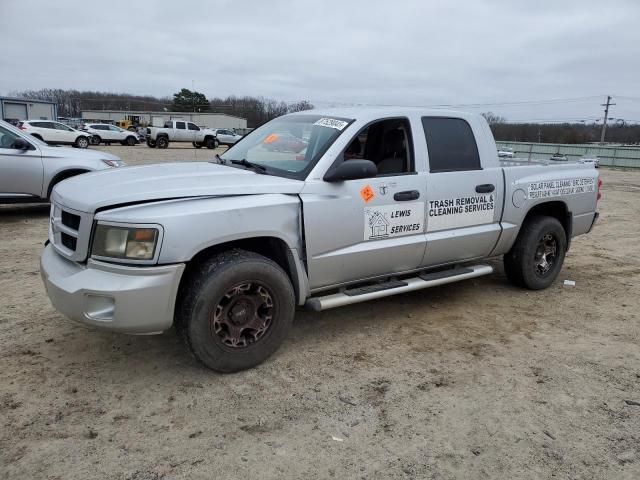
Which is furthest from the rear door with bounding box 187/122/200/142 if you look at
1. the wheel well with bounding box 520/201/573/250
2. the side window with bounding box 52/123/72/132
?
the wheel well with bounding box 520/201/573/250

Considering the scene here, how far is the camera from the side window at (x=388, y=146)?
13.7ft

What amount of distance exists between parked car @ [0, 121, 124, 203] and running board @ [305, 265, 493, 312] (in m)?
6.24

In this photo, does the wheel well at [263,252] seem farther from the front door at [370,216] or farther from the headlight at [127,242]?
the headlight at [127,242]

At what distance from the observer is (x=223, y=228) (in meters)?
3.16

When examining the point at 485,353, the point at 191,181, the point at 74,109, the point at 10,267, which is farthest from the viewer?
the point at 74,109

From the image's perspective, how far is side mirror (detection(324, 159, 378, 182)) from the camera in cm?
358

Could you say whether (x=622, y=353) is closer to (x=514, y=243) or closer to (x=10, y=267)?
(x=514, y=243)

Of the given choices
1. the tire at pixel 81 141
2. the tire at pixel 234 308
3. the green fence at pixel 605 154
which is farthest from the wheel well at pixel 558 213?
the green fence at pixel 605 154

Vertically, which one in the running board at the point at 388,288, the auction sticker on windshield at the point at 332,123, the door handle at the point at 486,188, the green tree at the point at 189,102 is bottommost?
the running board at the point at 388,288

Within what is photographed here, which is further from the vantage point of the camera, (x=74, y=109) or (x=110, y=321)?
(x=74, y=109)

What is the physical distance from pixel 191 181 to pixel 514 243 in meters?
3.41

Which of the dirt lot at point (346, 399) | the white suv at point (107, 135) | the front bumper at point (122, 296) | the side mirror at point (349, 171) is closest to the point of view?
the dirt lot at point (346, 399)

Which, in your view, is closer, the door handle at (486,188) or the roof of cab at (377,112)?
the roof of cab at (377,112)

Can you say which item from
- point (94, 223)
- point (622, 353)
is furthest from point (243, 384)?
point (622, 353)
